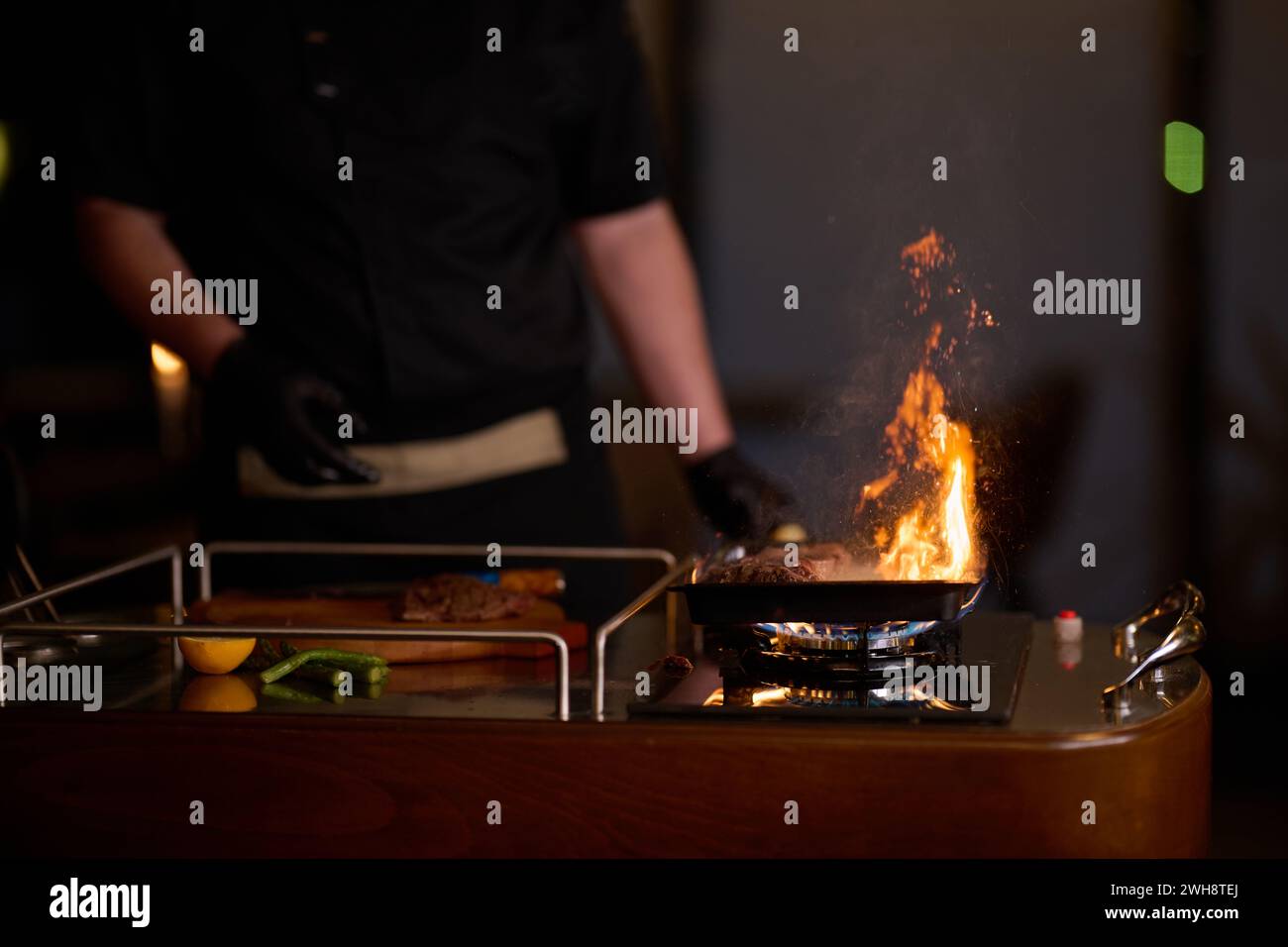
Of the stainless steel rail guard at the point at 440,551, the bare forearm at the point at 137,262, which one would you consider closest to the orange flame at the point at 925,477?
the stainless steel rail guard at the point at 440,551

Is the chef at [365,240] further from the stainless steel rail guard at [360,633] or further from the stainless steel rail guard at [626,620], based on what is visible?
the stainless steel rail guard at [360,633]

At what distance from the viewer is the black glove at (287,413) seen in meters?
1.89

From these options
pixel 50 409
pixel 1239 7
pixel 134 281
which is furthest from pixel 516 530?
pixel 1239 7

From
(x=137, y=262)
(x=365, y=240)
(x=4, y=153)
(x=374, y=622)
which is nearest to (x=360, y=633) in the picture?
(x=374, y=622)

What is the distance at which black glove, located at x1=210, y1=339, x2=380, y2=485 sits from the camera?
189 centimetres

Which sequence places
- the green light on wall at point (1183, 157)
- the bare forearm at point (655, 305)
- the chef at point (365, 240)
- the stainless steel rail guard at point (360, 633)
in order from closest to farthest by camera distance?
the stainless steel rail guard at point (360, 633)
the chef at point (365, 240)
the bare forearm at point (655, 305)
the green light on wall at point (1183, 157)

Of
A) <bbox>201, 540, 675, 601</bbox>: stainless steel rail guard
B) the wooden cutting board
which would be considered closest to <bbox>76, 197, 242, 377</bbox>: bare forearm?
<bbox>201, 540, 675, 601</bbox>: stainless steel rail guard

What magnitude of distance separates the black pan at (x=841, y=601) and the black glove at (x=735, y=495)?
363mm

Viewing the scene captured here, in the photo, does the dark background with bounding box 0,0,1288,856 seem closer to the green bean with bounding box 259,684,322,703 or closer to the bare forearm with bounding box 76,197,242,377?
the bare forearm with bounding box 76,197,242,377

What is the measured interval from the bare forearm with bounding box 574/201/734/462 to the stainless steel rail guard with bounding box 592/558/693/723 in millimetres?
754

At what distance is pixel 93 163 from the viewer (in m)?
2.09

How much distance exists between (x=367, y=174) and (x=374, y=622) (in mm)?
859

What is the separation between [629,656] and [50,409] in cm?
224

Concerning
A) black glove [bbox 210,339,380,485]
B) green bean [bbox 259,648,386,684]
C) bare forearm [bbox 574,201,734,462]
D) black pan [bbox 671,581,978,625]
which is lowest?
green bean [bbox 259,648,386,684]
